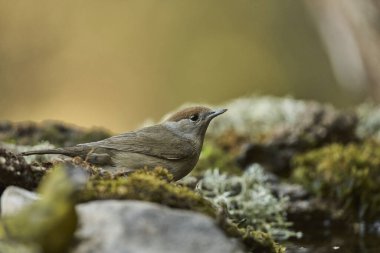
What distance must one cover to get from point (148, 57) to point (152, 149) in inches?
460

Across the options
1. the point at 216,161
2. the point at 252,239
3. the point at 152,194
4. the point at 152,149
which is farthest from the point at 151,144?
the point at 216,161

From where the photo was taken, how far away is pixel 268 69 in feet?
53.0

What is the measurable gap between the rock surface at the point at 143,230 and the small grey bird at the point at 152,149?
1.58 metres

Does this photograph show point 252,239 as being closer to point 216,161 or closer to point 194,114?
point 194,114

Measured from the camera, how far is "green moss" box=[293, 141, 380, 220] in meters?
5.92

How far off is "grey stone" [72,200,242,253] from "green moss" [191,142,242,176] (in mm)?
3516

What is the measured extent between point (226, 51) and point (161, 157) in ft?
39.2

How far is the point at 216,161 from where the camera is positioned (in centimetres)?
660

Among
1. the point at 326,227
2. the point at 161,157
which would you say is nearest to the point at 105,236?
the point at 161,157

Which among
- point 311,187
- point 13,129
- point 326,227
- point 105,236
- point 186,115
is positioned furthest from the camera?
point 13,129

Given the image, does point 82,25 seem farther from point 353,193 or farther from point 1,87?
point 353,193

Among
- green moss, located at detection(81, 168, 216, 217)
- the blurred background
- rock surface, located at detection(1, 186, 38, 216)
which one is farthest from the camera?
the blurred background

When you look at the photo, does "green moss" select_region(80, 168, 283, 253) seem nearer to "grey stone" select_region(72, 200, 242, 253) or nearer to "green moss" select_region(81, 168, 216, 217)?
"green moss" select_region(81, 168, 216, 217)

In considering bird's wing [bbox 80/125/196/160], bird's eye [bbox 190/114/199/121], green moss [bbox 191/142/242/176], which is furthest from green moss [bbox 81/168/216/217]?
green moss [bbox 191/142/242/176]
